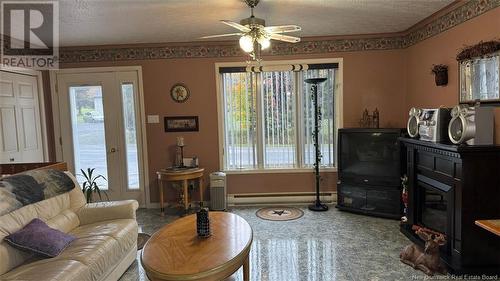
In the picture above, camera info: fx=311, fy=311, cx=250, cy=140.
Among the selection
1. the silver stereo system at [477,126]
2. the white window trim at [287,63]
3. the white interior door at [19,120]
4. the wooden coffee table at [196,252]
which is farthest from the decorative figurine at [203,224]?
the white interior door at [19,120]

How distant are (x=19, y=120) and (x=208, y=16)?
2862 millimetres

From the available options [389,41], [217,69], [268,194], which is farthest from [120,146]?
[389,41]

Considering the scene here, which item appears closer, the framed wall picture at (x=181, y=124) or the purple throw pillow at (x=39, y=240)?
the purple throw pillow at (x=39, y=240)

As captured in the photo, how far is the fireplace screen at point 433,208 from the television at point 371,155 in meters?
0.67

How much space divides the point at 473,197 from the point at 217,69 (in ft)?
11.4

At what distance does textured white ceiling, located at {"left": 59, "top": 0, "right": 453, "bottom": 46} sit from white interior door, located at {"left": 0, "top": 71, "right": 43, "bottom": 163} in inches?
32.4

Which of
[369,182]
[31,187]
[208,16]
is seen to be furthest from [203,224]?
[369,182]

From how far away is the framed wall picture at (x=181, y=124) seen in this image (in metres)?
4.69

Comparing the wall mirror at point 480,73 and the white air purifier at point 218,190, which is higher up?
the wall mirror at point 480,73

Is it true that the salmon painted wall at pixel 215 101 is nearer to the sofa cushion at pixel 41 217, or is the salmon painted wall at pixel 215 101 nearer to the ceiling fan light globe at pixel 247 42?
the sofa cushion at pixel 41 217

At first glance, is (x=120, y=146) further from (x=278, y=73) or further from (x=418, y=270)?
(x=418, y=270)

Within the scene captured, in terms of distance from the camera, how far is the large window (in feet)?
15.3

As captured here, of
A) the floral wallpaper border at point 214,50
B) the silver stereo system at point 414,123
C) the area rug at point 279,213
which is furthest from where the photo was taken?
the floral wallpaper border at point 214,50

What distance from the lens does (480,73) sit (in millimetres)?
2824
